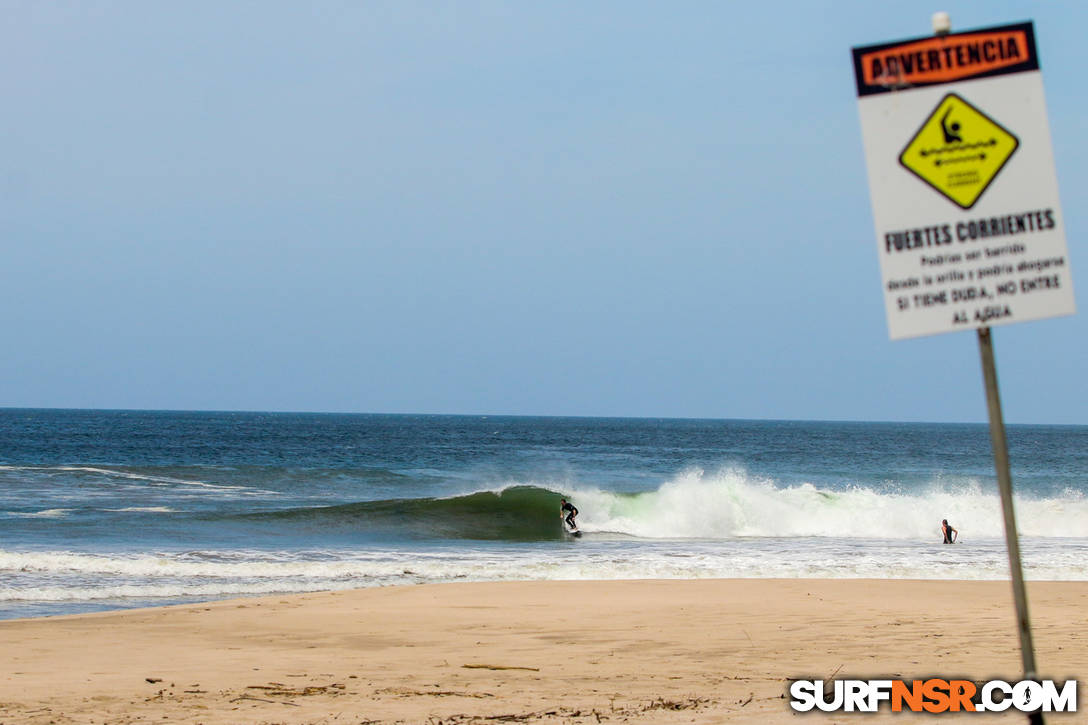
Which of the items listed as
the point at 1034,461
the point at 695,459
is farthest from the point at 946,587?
the point at 1034,461

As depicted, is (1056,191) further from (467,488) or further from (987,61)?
(467,488)

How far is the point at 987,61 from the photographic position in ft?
10.8

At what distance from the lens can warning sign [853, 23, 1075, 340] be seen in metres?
3.25

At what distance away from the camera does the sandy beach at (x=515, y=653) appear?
704cm

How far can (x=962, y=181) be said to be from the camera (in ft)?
10.9

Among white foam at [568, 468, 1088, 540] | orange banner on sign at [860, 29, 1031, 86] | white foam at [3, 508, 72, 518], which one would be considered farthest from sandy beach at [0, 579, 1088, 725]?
white foam at [3, 508, 72, 518]

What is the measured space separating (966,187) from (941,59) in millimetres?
443

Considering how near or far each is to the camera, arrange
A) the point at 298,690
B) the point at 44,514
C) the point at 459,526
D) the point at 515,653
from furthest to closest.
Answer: the point at 459,526 → the point at 44,514 → the point at 515,653 → the point at 298,690

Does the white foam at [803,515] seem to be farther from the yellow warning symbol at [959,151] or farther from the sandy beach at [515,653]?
the yellow warning symbol at [959,151]

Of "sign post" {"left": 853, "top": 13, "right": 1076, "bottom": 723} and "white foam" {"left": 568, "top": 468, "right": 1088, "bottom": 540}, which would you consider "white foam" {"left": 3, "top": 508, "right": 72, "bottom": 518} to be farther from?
"sign post" {"left": 853, "top": 13, "right": 1076, "bottom": 723}

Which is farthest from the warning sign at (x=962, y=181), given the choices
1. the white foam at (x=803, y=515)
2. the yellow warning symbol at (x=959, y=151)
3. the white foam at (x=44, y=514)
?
the white foam at (x=44, y=514)

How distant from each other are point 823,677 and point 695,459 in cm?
6626

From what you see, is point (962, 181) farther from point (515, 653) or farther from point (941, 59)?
point (515, 653)

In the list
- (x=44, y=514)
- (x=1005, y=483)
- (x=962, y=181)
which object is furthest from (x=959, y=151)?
(x=44, y=514)
